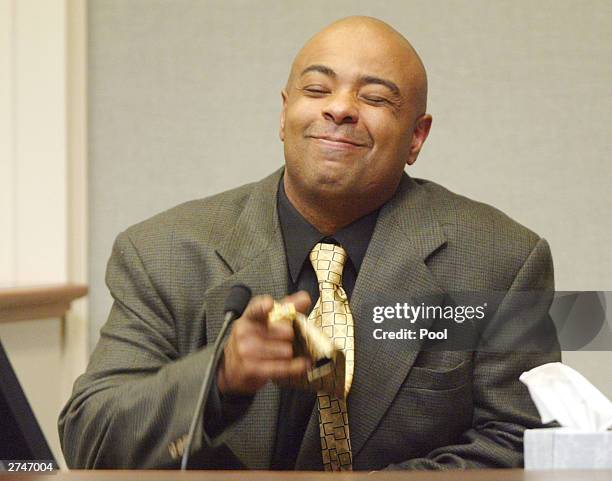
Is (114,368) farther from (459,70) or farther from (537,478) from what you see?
(459,70)

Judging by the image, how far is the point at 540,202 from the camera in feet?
9.07

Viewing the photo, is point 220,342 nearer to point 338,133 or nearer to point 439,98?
A: point 338,133

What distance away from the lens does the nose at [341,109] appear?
1726 mm

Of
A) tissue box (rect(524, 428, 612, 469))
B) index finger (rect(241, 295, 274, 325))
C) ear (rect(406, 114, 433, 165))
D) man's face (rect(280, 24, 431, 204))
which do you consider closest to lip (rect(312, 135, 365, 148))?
man's face (rect(280, 24, 431, 204))

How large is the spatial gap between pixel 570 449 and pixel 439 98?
1.74 m

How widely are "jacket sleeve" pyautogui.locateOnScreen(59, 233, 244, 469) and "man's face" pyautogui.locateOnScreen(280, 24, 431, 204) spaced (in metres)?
0.34

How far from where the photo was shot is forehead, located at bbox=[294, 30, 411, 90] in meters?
1.76

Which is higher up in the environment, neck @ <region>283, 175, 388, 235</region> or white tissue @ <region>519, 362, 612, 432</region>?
neck @ <region>283, 175, 388, 235</region>

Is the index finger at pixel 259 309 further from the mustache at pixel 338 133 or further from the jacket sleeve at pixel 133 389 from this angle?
the mustache at pixel 338 133

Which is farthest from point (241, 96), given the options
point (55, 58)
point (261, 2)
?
point (55, 58)

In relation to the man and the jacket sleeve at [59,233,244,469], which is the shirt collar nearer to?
the man

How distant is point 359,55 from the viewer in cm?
176

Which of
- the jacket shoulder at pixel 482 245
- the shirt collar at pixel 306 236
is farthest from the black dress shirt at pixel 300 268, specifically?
the jacket shoulder at pixel 482 245

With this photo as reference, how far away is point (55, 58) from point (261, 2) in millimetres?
567
